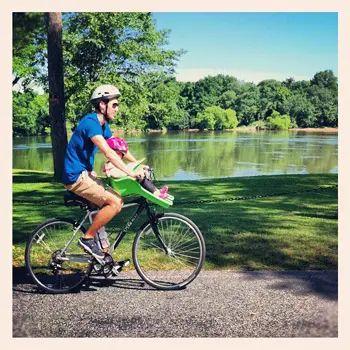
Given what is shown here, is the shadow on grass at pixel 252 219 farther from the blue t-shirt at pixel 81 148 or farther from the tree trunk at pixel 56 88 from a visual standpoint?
the blue t-shirt at pixel 81 148

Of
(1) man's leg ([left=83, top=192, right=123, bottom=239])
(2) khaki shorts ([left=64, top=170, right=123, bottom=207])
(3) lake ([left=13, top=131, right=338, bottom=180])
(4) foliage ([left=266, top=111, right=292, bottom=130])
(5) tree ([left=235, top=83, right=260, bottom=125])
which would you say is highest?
(5) tree ([left=235, top=83, right=260, bottom=125])

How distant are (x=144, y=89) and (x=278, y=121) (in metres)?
1.98

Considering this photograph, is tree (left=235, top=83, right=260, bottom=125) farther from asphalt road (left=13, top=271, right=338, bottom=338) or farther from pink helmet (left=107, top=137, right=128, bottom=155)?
asphalt road (left=13, top=271, right=338, bottom=338)

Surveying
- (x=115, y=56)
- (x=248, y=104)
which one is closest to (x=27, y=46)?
(x=115, y=56)

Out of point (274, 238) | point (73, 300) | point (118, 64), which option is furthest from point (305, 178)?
point (73, 300)

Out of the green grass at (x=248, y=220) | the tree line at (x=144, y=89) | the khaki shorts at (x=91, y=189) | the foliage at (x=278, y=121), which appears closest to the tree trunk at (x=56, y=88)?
the tree line at (x=144, y=89)

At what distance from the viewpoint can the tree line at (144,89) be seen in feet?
18.2

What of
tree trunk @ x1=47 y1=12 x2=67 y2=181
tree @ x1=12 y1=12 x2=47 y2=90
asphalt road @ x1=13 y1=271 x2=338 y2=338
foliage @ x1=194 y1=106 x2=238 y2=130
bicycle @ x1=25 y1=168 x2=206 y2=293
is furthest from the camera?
foliage @ x1=194 y1=106 x2=238 y2=130

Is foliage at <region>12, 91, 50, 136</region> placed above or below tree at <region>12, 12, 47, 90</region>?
below

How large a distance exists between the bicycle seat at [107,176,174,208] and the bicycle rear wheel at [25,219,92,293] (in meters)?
0.56

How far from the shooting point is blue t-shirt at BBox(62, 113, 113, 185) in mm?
3727

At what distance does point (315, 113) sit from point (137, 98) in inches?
102

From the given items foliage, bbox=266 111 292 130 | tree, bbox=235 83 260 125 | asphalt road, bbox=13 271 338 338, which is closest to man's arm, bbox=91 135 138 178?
Answer: asphalt road, bbox=13 271 338 338

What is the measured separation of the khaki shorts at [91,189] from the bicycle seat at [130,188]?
58mm
